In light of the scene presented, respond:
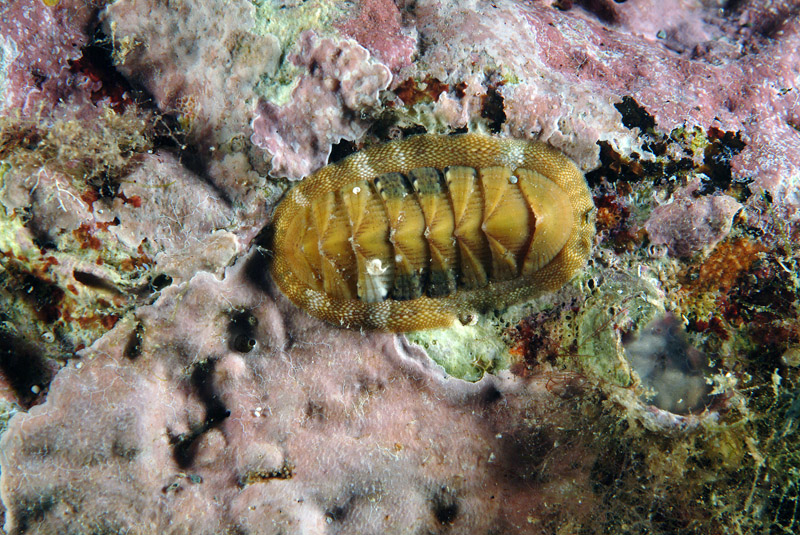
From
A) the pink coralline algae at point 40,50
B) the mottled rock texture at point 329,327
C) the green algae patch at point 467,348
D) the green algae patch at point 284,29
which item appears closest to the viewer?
the pink coralline algae at point 40,50

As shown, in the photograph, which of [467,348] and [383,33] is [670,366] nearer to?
[467,348]

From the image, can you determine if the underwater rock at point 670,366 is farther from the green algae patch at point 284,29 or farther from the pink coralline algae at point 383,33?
the green algae patch at point 284,29

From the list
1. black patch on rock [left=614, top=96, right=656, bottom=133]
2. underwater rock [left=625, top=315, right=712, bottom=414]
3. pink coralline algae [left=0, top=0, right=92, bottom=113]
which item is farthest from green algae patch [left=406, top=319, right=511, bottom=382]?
pink coralline algae [left=0, top=0, right=92, bottom=113]

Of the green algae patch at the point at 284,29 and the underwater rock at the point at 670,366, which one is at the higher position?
the green algae patch at the point at 284,29

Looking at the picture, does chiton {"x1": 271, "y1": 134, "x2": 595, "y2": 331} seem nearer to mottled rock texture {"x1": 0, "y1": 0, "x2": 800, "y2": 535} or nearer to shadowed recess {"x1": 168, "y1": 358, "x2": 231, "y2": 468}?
mottled rock texture {"x1": 0, "y1": 0, "x2": 800, "y2": 535}

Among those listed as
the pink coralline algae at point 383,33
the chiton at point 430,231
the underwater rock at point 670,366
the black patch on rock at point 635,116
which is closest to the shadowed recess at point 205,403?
the chiton at point 430,231
